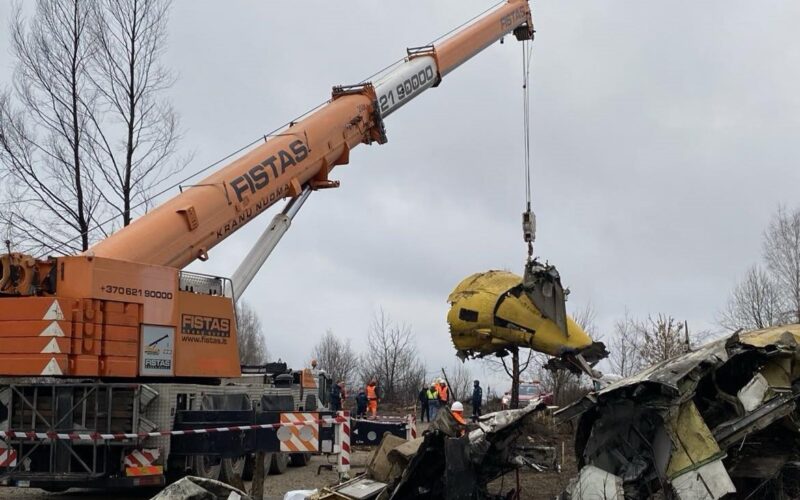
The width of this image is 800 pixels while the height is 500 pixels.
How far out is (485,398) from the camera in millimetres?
31406

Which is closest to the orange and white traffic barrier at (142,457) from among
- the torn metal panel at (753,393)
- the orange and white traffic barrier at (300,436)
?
the orange and white traffic barrier at (300,436)

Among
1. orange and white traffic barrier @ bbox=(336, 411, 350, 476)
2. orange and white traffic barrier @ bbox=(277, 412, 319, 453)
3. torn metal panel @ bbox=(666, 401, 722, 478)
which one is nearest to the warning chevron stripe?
orange and white traffic barrier @ bbox=(277, 412, 319, 453)

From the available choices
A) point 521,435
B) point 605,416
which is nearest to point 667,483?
point 605,416

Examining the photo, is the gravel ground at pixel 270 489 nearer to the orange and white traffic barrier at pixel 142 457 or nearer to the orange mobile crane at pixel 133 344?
the orange mobile crane at pixel 133 344

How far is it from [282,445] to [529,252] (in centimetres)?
475

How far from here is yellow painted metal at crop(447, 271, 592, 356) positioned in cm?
1121

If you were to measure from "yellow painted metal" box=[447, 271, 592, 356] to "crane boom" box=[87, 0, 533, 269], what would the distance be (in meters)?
A: 3.48

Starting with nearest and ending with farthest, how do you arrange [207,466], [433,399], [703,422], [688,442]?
[688,442] < [703,422] < [207,466] < [433,399]

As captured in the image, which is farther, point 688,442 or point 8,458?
point 8,458

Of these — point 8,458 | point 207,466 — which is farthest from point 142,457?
point 8,458

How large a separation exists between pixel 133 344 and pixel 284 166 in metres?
3.86

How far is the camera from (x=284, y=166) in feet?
41.1

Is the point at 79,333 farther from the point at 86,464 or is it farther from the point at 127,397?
the point at 86,464

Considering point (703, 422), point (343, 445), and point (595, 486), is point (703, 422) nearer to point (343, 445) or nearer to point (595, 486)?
point (595, 486)
